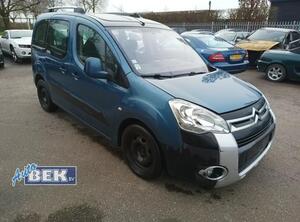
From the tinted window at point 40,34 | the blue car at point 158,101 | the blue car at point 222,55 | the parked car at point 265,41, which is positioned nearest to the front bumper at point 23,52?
the tinted window at point 40,34

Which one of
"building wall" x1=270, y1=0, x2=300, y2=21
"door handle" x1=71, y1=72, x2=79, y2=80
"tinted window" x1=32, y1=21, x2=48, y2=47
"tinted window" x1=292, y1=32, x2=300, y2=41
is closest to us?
"door handle" x1=71, y1=72, x2=79, y2=80

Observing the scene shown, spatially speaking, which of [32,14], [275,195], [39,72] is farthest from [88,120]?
[32,14]

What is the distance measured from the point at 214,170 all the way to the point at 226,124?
45 centimetres

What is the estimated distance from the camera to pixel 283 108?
5.98 meters

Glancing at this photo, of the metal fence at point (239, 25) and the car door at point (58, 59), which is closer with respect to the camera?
the car door at point (58, 59)

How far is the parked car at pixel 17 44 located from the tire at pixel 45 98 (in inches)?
272

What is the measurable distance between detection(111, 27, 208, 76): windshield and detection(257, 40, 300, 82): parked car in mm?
5117

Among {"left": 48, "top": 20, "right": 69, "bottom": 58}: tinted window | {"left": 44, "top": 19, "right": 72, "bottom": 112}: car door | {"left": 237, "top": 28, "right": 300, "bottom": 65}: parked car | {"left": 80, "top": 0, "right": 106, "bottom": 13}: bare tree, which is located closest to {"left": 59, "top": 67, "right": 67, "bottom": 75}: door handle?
{"left": 44, "top": 19, "right": 72, "bottom": 112}: car door

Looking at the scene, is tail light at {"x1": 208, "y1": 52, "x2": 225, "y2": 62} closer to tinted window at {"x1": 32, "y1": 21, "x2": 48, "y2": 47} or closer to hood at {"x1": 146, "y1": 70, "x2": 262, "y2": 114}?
hood at {"x1": 146, "y1": 70, "x2": 262, "y2": 114}

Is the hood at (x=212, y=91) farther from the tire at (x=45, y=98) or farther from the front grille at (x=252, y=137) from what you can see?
the tire at (x=45, y=98)

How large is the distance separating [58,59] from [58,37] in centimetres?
39

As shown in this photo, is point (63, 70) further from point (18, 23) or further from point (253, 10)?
point (18, 23)

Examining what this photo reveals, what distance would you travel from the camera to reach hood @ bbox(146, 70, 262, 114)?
280cm

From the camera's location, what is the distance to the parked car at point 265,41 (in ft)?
32.0
